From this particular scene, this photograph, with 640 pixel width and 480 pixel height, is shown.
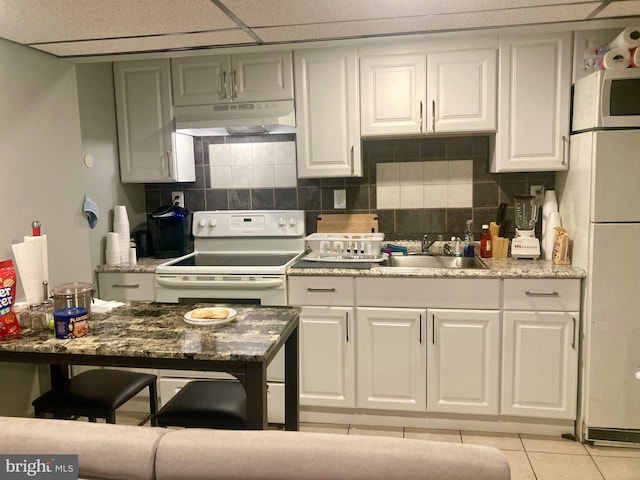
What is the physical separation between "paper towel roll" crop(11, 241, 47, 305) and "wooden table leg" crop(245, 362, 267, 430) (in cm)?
106

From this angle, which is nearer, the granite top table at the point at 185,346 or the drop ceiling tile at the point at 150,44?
the granite top table at the point at 185,346

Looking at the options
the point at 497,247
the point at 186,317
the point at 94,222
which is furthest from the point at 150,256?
the point at 497,247

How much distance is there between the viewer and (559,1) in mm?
2102

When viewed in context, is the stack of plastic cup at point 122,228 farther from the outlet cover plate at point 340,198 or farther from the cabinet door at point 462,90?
the cabinet door at point 462,90

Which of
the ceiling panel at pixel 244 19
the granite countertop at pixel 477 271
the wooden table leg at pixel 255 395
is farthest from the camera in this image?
the granite countertop at pixel 477 271

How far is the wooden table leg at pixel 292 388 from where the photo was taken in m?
1.93

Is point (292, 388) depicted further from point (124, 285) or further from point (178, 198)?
point (178, 198)

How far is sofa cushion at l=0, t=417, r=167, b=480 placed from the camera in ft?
3.82

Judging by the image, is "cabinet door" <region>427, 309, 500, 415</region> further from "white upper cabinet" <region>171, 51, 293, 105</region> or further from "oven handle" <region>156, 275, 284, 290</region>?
"white upper cabinet" <region>171, 51, 293, 105</region>

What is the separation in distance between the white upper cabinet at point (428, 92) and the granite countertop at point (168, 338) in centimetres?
145

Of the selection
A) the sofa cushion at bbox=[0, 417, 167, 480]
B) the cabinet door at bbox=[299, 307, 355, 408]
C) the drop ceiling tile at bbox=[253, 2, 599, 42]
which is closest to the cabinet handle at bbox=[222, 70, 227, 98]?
the drop ceiling tile at bbox=[253, 2, 599, 42]

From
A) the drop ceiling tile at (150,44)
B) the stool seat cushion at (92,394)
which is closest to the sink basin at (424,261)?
the drop ceiling tile at (150,44)

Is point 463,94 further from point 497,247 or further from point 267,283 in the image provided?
point 267,283

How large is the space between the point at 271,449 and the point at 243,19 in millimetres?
1815
